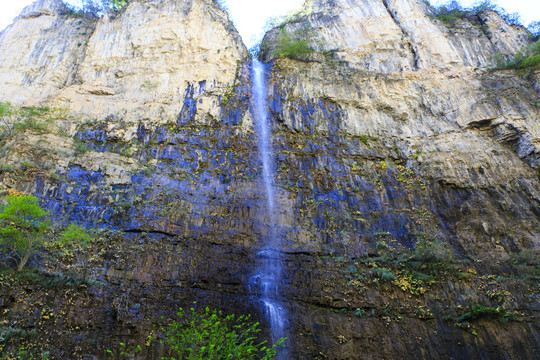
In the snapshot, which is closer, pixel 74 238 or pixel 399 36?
pixel 74 238

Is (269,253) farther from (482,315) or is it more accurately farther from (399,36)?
(399,36)

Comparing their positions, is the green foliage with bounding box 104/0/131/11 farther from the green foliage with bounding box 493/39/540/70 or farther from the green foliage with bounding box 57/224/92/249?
the green foliage with bounding box 493/39/540/70

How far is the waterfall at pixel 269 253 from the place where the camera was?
1215 centimetres

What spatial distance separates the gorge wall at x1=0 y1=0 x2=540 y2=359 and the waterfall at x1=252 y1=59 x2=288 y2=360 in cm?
40

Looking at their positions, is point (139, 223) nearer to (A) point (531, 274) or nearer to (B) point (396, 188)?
(B) point (396, 188)

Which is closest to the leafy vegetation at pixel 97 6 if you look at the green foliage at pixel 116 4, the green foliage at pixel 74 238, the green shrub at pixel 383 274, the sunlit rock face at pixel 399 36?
the green foliage at pixel 116 4

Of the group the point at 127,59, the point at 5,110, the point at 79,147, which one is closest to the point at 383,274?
the point at 79,147

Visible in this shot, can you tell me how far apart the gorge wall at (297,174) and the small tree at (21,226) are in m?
0.96

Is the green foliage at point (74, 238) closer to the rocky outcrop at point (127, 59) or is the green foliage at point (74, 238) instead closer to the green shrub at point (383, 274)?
the rocky outcrop at point (127, 59)

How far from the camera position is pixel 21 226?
11.4 m

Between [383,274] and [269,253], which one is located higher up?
[269,253]

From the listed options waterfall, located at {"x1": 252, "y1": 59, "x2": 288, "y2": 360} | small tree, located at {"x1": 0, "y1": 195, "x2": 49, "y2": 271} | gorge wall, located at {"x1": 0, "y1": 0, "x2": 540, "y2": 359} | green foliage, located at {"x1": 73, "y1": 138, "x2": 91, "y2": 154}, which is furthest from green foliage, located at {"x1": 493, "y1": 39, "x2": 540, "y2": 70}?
small tree, located at {"x1": 0, "y1": 195, "x2": 49, "y2": 271}

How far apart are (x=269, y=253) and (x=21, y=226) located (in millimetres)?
8798

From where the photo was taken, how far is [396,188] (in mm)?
17578
